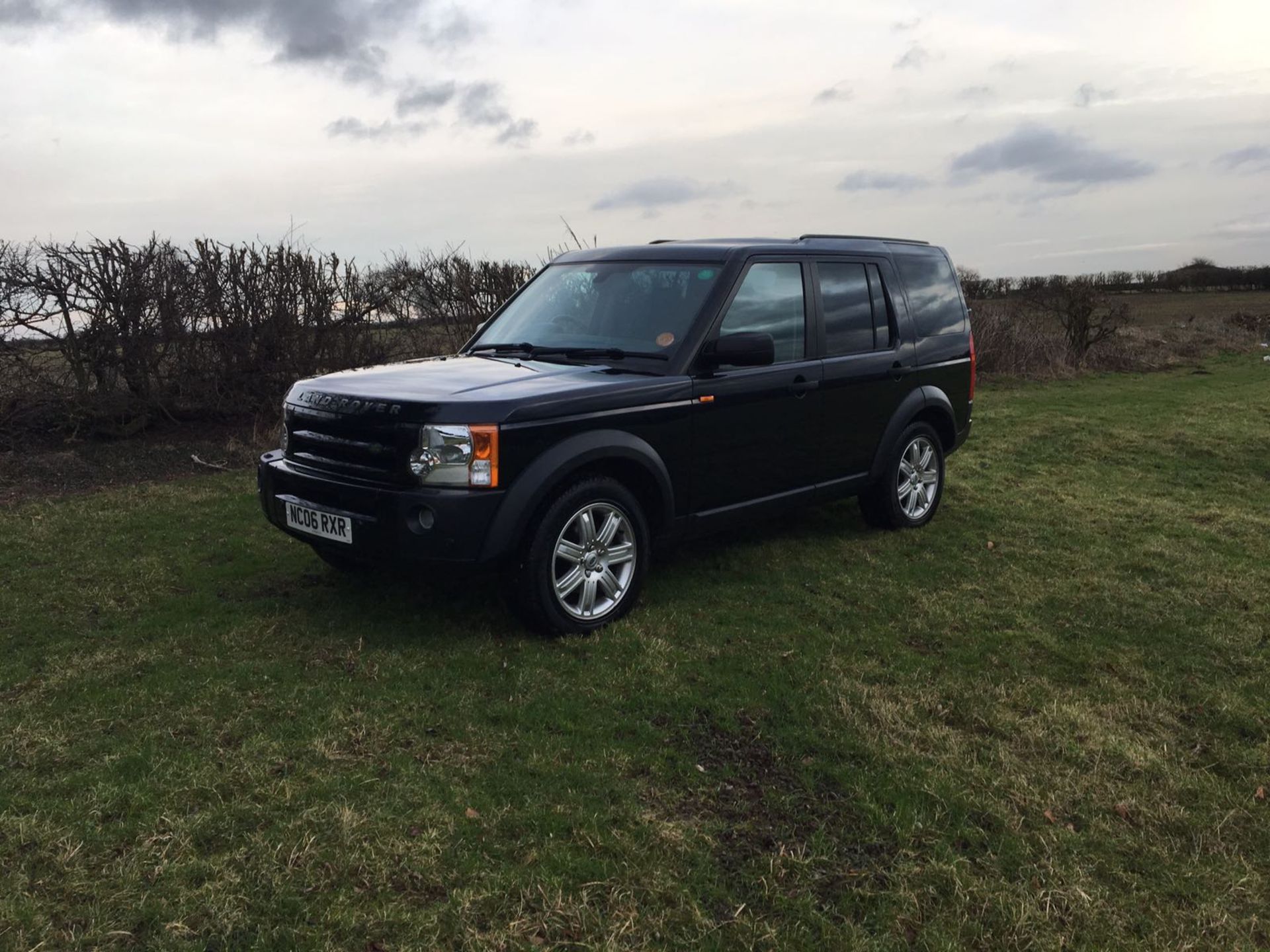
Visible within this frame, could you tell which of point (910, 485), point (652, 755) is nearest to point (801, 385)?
point (910, 485)

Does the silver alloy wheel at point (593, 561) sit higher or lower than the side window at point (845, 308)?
lower

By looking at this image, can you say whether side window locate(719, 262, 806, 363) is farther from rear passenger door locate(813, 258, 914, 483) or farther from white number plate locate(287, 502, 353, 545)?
white number plate locate(287, 502, 353, 545)

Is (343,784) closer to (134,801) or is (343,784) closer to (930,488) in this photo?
(134,801)

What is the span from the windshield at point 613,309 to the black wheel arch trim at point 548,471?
0.65 m

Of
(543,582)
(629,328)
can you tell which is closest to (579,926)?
(543,582)

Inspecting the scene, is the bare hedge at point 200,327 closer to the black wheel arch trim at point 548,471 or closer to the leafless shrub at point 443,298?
the leafless shrub at point 443,298

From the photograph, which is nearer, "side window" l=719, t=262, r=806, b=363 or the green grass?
the green grass

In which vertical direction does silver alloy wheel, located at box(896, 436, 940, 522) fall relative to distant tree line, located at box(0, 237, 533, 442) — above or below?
below

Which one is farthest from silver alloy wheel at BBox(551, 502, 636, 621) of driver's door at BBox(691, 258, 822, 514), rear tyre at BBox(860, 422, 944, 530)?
rear tyre at BBox(860, 422, 944, 530)

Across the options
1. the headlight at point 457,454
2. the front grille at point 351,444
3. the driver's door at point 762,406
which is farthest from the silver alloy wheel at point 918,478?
the front grille at point 351,444

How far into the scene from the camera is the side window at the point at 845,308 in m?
5.90

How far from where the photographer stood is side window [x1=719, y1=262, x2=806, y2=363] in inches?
206

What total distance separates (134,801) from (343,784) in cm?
67

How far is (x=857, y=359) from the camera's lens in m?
6.06
